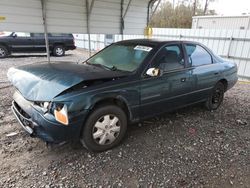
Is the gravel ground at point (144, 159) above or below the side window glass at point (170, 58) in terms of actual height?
below

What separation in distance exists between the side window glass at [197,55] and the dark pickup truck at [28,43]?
384 inches

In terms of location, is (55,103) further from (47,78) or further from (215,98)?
(215,98)

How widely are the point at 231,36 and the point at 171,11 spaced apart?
12.3 meters

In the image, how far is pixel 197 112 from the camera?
4.57 meters

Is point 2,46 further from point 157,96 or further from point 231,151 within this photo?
point 231,151

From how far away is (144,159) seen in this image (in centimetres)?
287

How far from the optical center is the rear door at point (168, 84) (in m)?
3.25

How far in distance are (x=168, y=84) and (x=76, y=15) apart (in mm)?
3693

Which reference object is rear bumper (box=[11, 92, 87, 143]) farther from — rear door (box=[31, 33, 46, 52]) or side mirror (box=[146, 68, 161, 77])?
rear door (box=[31, 33, 46, 52])

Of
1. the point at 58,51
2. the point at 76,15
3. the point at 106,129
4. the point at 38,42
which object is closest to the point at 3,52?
the point at 38,42

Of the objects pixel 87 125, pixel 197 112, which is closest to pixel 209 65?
pixel 197 112

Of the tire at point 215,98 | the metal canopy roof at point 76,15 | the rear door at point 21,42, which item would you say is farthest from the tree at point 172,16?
the tire at point 215,98

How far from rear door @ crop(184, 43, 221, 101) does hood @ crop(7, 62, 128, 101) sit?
153 cm

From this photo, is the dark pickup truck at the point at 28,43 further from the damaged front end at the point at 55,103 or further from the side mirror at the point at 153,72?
the side mirror at the point at 153,72
